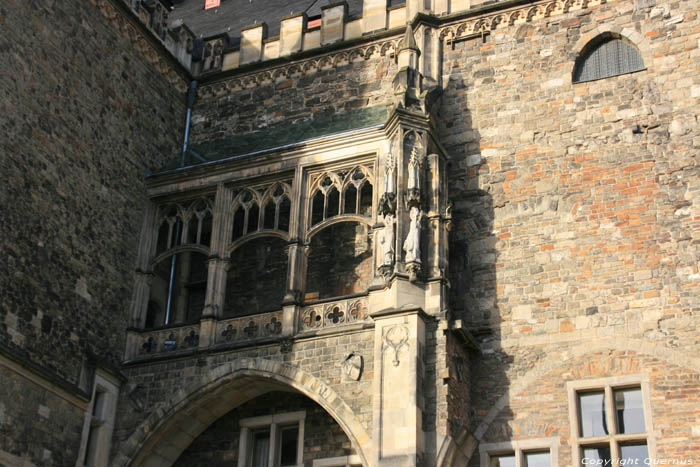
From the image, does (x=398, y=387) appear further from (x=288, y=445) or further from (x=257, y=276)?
(x=257, y=276)

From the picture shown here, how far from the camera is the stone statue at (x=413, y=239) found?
45.8 feet

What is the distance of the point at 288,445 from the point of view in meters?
14.8

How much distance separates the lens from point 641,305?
13672 millimetres

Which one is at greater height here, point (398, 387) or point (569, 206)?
point (569, 206)

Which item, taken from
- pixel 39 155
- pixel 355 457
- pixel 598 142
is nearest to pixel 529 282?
pixel 598 142

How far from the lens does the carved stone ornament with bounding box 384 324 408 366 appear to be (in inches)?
526

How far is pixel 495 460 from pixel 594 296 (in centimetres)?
237

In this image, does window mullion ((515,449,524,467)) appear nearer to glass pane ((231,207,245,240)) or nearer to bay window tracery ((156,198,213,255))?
glass pane ((231,207,245,240))

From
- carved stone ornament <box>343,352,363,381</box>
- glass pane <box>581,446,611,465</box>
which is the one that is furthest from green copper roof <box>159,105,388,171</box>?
glass pane <box>581,446,611,465</box>

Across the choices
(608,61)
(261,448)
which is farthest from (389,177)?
(261,448)

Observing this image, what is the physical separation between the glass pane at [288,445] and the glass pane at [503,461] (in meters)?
2.71

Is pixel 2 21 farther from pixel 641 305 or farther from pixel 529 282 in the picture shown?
pixel 641 305

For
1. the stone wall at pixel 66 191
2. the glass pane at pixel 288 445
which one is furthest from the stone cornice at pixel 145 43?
the glass pane at pixel 288 445

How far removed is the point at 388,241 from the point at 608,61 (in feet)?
14.2
